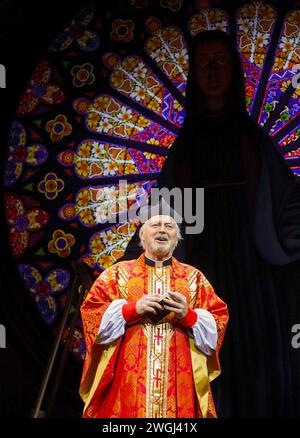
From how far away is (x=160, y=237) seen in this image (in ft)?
18.4

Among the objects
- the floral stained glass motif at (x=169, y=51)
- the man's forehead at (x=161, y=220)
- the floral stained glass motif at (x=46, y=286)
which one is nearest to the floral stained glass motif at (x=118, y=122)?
the floral stained glass motif at (x=169, y=51)

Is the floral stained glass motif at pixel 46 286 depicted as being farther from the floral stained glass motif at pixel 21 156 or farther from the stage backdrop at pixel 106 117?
the floral stained glass motif at pixel 21 156

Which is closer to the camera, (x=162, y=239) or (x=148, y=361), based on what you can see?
(x=148, y=361)

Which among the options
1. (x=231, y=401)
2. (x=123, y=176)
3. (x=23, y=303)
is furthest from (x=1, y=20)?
(x=231, y=401)

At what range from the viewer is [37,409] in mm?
5727

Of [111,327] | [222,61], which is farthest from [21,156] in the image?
[111,327]

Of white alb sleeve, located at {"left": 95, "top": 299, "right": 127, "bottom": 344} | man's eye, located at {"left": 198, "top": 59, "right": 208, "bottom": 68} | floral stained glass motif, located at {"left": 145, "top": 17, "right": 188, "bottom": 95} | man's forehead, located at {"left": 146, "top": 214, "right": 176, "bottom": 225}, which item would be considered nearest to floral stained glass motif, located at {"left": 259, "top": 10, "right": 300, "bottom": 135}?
man's eye, located at {"left": 198, "top": 59, "right": 208, "bottom": 68}

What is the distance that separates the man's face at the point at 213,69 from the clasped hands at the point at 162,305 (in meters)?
2.06

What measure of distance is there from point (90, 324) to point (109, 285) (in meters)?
0.27

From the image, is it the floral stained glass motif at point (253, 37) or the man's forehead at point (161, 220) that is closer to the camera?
the man's forehead at point (161, 220)

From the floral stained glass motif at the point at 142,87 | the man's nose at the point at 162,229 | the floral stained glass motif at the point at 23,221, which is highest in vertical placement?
the floral stained glass motif at the point at 142,87

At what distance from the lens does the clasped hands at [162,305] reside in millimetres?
5234

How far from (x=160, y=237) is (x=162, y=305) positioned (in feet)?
1.65

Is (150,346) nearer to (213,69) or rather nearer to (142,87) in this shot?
(213,69)
